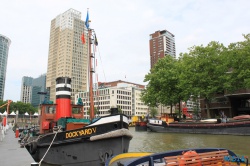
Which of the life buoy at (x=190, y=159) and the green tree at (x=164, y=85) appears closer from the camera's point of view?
the life buoy at (x=190, y=159)

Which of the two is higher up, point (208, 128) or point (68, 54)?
point (68, 54)

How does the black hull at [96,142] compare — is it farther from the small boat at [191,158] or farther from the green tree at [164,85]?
the green tree at [164,85]

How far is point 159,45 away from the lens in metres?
189

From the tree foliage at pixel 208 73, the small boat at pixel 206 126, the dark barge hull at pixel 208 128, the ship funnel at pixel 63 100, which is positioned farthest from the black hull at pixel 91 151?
the tree foliage at pixel 208 73

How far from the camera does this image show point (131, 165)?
5.50m

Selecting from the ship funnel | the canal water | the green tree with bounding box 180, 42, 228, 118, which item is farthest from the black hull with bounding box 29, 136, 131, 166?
the green tree with bounding box 180, 42, 228, 118

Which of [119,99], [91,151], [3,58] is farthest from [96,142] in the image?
[3,58]

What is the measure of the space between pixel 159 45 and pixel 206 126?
161207 millimetres

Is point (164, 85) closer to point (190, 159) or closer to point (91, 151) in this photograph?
point (91, 151)

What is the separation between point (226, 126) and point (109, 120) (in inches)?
963

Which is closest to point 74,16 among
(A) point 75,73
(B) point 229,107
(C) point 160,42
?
(A) point 75,73

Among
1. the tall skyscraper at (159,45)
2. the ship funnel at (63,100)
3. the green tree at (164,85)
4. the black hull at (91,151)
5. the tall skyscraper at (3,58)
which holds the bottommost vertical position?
the black hull at (91,151)

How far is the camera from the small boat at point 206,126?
28.6 m

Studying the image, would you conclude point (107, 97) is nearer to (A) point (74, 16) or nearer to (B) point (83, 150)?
(A) point (74, 16)
